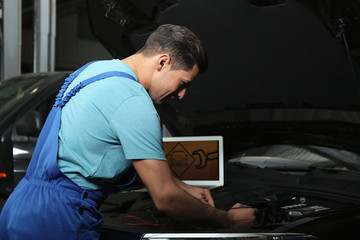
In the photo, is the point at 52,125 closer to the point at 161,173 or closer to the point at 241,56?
the point at 161,173

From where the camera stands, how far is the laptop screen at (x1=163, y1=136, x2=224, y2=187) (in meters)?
1.93

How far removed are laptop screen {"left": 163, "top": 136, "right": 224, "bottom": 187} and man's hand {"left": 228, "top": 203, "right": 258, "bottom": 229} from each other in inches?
24.5

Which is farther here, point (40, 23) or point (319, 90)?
point (40, 23)

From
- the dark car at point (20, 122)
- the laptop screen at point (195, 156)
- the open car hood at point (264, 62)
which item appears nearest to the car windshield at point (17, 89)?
the dark car at point (20, 122)

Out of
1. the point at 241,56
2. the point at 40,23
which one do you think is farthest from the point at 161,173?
the point at 40,23

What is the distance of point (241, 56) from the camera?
6.09 feet

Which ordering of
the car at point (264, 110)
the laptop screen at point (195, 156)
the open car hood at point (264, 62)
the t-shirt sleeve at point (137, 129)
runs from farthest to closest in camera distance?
the laptop screen at point (195, 156) → the open car hood at point (264, 62) → the car at point (264, 110) → the t-shirt sleeve at point (137, 129)

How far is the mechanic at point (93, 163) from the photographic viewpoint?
3.14 ft

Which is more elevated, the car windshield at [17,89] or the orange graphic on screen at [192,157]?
the car windshield at [17,89]

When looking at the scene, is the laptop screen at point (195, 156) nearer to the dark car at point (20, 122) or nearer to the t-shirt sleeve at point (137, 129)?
the dark car at point (20, 122)

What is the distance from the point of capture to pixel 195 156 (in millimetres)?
1975

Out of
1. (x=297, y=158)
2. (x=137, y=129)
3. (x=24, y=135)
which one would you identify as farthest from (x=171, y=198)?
(x=24, y=135)

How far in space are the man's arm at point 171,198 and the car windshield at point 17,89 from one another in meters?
1.55

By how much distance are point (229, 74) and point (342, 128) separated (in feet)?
1.85
